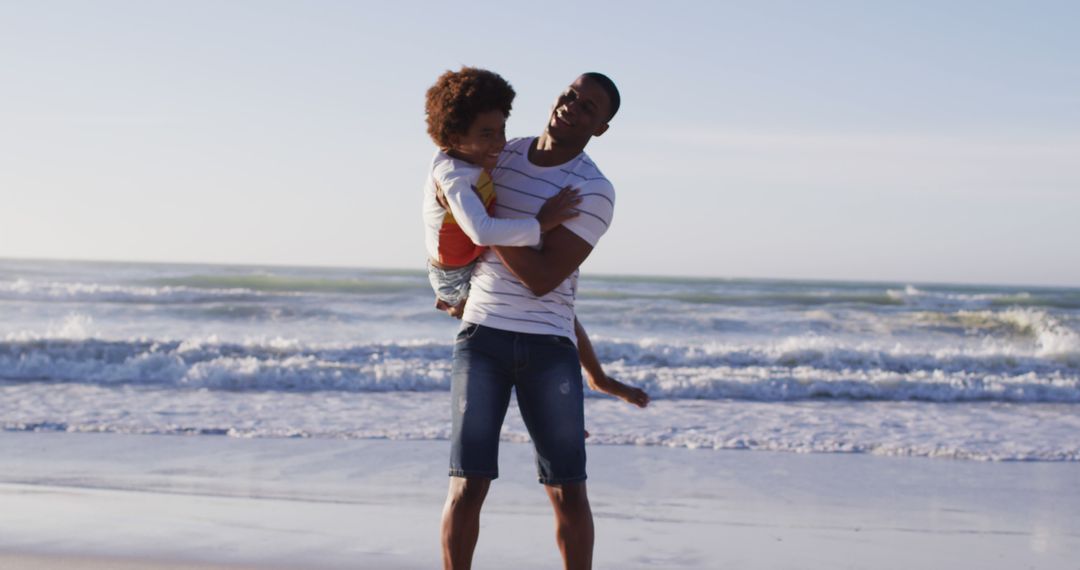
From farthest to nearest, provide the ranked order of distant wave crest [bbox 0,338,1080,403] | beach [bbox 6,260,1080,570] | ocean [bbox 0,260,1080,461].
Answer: distant wave crest [bbox 0,338,1080,403]
ocean [bbox 0,260,1080,461]
beach [bbox 6,260,1080,570]

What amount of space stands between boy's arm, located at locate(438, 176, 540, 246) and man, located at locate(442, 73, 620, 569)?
0.15 meters

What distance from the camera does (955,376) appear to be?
12430 millimetres

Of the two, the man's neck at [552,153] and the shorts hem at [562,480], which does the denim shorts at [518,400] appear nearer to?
the shorts hem at [562,480]

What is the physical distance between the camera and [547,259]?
2.72m

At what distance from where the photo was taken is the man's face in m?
2.80

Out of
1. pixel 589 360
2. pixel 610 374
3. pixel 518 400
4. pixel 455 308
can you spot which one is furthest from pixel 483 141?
pixel 610 374

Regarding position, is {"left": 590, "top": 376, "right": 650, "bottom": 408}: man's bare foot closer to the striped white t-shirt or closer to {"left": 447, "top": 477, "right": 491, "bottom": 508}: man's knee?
the striped white t-shirt

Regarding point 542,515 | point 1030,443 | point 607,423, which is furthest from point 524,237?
point 1030,443

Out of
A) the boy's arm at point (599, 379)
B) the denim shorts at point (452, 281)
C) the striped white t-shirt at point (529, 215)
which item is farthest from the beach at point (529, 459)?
the striped white t-shirt at point (529, 215)

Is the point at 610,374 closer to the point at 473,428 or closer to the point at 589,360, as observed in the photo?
the point at 589,360

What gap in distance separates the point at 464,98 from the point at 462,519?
109 centimetres

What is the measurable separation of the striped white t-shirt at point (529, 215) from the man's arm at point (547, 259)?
0.04m

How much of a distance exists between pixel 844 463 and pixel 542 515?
2647mm

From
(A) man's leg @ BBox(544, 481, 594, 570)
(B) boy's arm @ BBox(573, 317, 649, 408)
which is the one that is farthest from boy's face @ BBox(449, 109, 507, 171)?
(A) man's leg @ BBox(544, 481, 594, 570)
